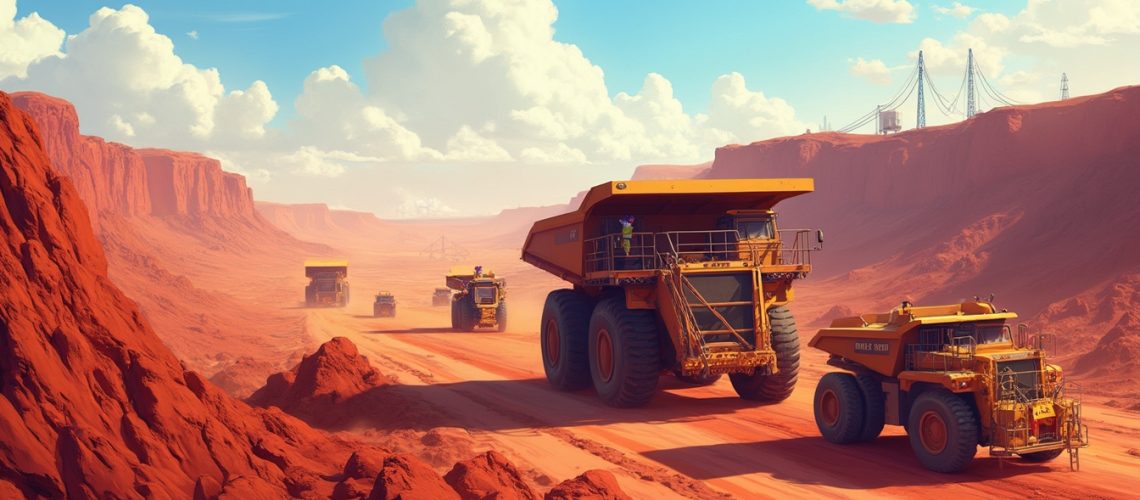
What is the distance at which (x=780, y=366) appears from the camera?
52.1 feet

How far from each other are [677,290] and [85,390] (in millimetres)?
9173

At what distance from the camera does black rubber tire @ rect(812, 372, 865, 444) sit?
40.4 feet

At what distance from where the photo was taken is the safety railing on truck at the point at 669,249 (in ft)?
52.2

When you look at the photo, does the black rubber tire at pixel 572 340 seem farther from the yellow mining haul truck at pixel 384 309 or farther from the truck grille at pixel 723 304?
the yellow mining haul truck at pixel 384 309

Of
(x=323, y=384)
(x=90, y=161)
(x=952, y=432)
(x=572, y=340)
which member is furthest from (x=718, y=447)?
(x=90, y=161)

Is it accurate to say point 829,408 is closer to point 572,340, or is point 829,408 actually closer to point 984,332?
point 984,332

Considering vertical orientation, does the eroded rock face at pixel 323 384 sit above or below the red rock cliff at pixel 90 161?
below

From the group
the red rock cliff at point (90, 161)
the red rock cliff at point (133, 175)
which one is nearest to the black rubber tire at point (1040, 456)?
the red rock cliff at point (133, 175)

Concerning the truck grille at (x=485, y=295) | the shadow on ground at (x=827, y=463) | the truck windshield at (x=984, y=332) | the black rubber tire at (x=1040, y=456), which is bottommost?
the shadow on ground at (x=827, y=463)

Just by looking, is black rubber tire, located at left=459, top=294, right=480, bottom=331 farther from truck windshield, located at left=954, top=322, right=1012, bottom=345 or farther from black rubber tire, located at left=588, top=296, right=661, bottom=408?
truck windshield, located at left=954, top=322, right=1012, bottom=345

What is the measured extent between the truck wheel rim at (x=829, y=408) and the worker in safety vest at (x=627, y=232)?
4.49 metres

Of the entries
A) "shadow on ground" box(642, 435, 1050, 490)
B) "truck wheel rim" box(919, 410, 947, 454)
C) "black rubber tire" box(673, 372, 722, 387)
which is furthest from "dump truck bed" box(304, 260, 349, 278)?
"truck wheel rim" box(919, 410, 947, 454)

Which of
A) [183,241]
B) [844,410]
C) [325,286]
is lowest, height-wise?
[844,410]

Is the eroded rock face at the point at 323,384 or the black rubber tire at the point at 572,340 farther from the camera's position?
the black rubber tire at the point at 572,340
